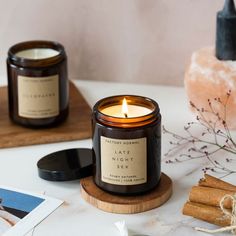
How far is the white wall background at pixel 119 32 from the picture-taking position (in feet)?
4.42

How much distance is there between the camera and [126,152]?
0.97 m

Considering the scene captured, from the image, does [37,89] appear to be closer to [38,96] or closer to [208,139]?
[38,96]

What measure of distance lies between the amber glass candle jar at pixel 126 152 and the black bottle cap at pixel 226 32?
0.24m

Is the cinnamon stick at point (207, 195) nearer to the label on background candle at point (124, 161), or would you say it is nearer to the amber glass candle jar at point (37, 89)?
the label on background candle at point (124, 161)

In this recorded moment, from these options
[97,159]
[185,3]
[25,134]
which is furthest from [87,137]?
[185,3]

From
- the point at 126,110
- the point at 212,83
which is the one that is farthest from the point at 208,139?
the point at 126,110

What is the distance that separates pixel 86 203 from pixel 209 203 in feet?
0.57

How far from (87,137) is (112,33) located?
10.6 inches

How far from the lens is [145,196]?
100 centimetres

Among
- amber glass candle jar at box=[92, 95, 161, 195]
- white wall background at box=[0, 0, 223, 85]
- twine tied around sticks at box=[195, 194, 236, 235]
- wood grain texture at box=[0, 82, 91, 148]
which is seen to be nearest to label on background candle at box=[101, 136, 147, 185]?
amber glass candle jar at box=[92, 95, 161, 195]

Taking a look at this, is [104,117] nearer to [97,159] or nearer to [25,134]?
[97,159]

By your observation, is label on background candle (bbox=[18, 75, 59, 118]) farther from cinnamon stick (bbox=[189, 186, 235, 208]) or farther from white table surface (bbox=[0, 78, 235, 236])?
cinnamon stick (bbox=[189, 186, 235, 208])

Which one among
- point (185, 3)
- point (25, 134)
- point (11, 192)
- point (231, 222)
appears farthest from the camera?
point (185, 3)

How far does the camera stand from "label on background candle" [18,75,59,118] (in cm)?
119
